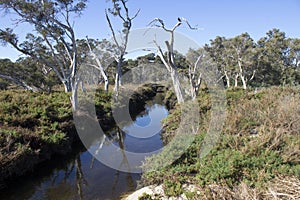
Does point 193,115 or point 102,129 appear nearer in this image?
point 193,115

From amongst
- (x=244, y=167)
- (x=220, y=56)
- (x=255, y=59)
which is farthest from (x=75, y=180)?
(x=220, y=56)

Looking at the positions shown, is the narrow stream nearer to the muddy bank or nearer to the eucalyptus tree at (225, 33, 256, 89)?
the muddy bank

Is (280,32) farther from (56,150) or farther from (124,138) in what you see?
(56,150)

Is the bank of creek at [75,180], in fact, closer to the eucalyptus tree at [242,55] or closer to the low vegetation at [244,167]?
the low vegetation at [244,167]

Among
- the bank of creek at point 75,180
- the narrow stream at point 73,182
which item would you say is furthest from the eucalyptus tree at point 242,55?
the narrow stream at point 73,182

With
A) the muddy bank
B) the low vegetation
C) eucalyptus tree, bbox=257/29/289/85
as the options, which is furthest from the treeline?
the low vegetation

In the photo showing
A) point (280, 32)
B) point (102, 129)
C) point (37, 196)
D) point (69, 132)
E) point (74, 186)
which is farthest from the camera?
point (280, 32)

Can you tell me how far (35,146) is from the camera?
7777 mm

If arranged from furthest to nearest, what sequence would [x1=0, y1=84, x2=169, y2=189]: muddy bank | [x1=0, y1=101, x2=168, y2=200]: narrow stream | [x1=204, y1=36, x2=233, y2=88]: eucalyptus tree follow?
[x1=204, y1=36, x2=233, y2=88]: eucalyptus tree, [x1=0, y1=84, x2=169, y2=189]: muddy bank, [x1=0, y1=101, x2=168, y2=200]: narrow stream

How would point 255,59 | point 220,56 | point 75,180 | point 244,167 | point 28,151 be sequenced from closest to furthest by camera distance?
point 244,167, point 28,151, point 75,180, point 255,59, point 220,56

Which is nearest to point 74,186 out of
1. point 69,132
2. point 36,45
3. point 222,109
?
point 69,132

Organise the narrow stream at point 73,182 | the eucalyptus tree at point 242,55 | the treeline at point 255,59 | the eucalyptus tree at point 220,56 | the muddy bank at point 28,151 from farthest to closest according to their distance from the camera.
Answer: the eucalyptus tree at point 220,56 < the eucalyptus tree at point 242,55 < the treeline at point 255,59 < the muddy bank at point 28,151 < the narrow stream at point 73,182

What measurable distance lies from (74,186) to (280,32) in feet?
127

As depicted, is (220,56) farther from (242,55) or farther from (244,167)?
(244,167)
